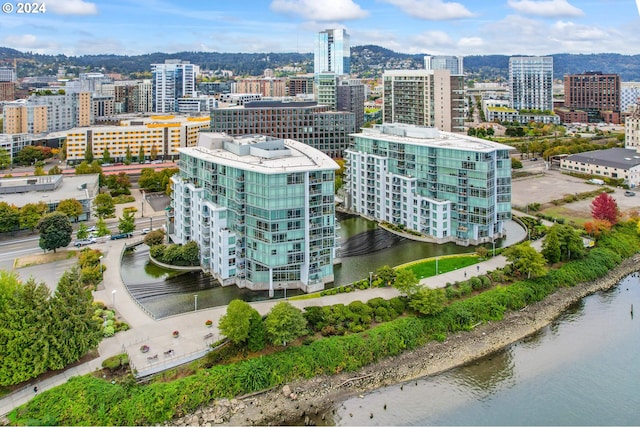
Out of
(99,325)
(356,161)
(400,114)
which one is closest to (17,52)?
(400,114)

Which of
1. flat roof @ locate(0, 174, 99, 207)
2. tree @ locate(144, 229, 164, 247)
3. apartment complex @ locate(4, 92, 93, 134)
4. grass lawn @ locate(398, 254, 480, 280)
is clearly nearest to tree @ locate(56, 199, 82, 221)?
flat roof @ locate(0, 174, 99, 207)

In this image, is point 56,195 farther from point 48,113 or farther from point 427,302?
point 48,113

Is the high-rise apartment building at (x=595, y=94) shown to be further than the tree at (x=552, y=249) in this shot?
Yes

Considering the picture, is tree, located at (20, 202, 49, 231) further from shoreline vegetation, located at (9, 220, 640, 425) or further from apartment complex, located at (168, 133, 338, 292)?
shoreline vegetation, located at (9, 220, 640, 425)

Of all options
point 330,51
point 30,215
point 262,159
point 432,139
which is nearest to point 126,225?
point 30,215

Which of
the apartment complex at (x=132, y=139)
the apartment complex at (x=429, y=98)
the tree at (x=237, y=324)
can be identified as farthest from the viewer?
the apartment complex at (x=132, y=139)

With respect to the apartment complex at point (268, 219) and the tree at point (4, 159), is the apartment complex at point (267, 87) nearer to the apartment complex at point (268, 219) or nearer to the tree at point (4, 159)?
the tree at point (4, 159)

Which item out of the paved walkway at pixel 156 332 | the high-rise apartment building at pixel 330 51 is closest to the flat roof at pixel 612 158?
the paved walkway at pixel 156 332
